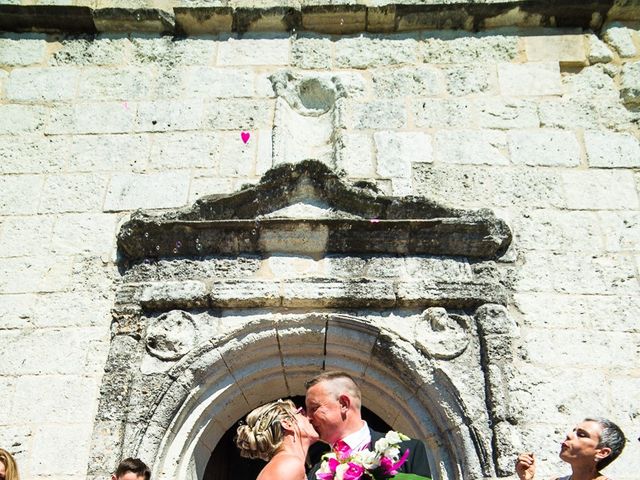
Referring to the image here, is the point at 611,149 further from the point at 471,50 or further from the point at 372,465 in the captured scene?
the point at 372,465

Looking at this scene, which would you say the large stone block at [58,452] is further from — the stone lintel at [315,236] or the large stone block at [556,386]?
the large stone block at [556,386]

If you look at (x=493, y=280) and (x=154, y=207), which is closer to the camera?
(x=493, y=280)

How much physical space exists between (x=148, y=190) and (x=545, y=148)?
235 centimetres

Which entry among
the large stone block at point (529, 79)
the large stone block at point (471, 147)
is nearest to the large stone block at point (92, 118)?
the large stone block at point (471, 147)

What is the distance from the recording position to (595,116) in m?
4.56

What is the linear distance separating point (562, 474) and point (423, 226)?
55.2 inches

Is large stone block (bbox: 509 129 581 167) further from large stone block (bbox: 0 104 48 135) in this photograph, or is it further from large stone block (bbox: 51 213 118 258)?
large stone block (bbox: 0 104 48 135)

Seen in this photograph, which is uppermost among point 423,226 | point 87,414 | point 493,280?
point 423,226

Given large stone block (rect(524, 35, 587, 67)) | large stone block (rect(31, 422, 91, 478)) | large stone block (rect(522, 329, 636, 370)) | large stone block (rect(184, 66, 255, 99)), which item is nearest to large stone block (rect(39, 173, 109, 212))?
large stone block (rect(184, 66, 255, 99))

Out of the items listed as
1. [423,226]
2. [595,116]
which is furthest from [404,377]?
[595,116]

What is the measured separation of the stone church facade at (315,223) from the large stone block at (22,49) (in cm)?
2

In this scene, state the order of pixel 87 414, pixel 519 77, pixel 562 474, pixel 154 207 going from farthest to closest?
pixel 519 77
pixel 154 207
pixel 87 414
pixel 562 474

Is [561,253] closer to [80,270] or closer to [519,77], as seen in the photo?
[519,77]

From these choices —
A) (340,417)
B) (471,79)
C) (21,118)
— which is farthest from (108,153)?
(340,417)
